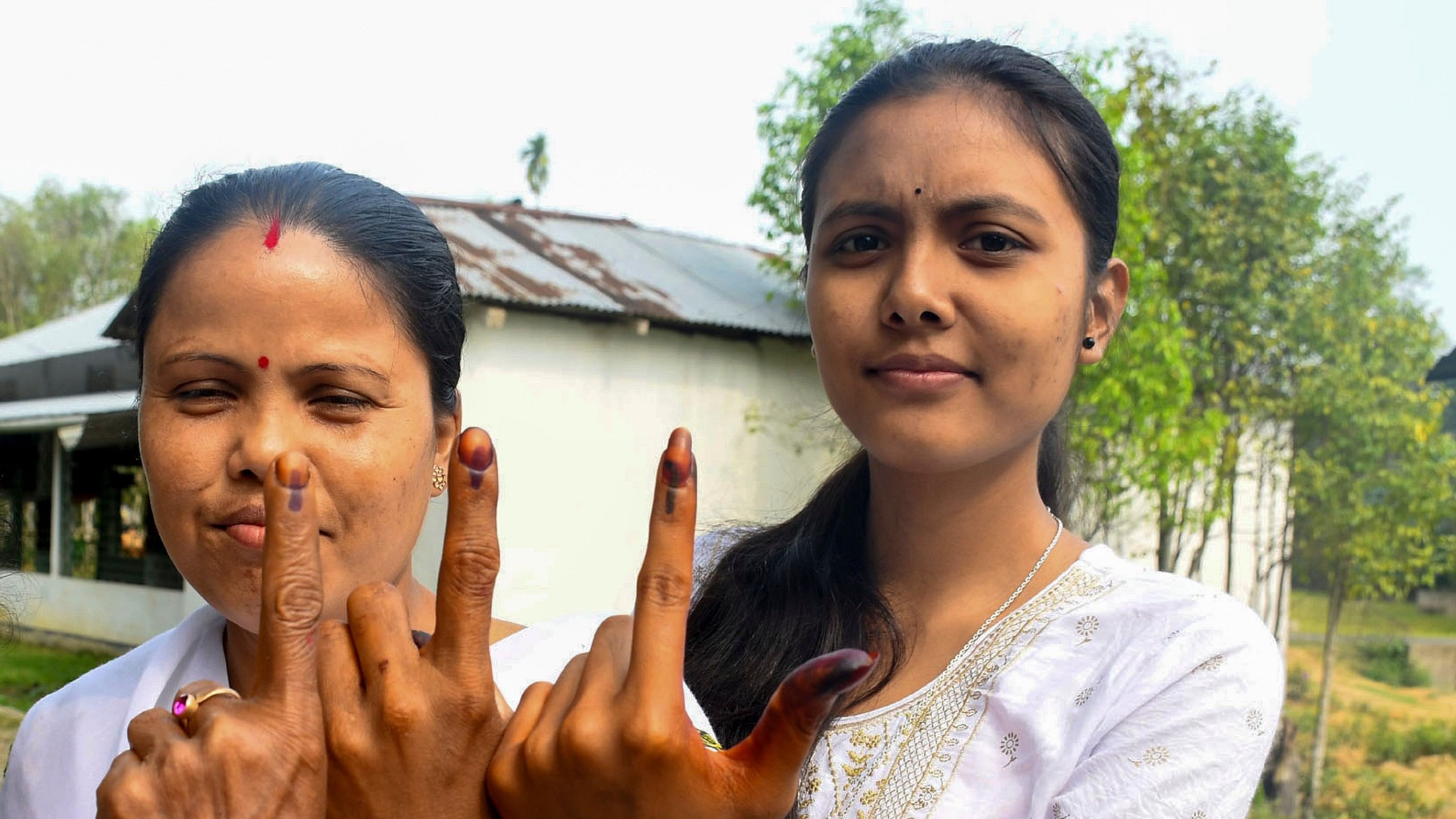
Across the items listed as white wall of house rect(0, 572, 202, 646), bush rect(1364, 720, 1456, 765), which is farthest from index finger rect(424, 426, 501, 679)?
bush rect(1364, 720, 1456, 765)

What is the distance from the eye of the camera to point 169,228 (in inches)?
60.9

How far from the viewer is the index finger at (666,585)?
3.22 feet

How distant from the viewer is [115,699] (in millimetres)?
1643

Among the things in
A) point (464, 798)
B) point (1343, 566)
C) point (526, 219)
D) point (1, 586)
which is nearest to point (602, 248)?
point (526, 219)

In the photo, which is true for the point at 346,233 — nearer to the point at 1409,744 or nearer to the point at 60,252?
the point at 1409,744

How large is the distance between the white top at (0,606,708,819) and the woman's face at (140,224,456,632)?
0.24 m

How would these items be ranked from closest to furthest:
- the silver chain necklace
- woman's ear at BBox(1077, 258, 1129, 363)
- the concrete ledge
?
the silver chain necklace, woman's ear at BBox(1077, 258, 1129, 363), the concrete ledge

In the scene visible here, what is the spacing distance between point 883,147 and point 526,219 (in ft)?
30.7

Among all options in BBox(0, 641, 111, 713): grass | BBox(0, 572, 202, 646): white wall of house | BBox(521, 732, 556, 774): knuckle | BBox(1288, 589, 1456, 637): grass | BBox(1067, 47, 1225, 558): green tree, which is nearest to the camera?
BBox(521, 732, 556, 774): knuckle

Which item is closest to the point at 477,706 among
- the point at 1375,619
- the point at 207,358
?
the point at 207,358

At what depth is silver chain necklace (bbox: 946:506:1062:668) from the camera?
1.77 m

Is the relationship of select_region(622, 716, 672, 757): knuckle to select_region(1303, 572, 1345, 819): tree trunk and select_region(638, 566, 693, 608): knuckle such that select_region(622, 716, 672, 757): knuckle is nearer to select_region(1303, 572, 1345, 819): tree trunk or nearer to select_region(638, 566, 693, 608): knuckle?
select_region(638, 566, 693, 608): knuckle

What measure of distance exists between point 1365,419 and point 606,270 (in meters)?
6.15

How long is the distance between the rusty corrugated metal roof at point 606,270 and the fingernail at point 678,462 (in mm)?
6381
